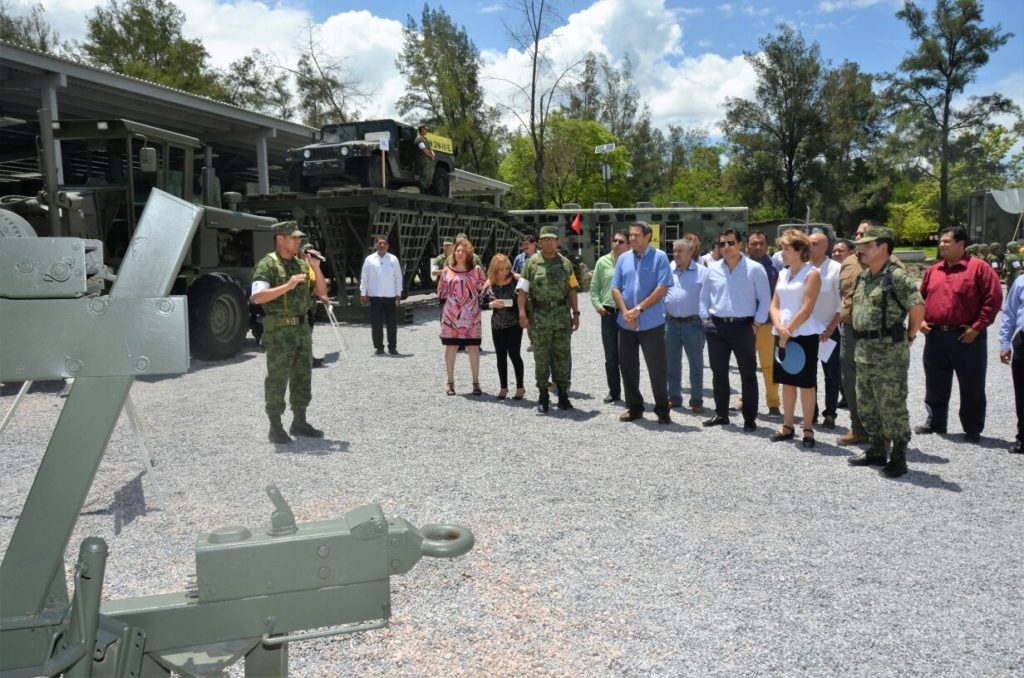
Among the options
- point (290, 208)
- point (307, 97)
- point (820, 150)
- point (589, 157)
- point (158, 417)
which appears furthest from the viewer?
point (589, 157)

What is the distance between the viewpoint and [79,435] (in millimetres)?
1502

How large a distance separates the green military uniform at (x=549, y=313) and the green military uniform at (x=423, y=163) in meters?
10.7

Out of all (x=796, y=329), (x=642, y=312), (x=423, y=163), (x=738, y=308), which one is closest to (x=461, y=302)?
(x=642, y=312)

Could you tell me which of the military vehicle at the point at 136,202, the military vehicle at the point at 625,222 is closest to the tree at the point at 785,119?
the military vehicle at the point at 625,222

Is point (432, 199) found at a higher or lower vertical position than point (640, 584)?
higher

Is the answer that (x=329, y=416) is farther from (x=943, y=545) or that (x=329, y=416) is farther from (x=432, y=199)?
(x=432, y=199)

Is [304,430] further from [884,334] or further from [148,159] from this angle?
[148,159]

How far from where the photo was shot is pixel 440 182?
725 inches

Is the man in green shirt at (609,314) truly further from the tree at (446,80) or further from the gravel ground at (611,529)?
the tree at (446,80)

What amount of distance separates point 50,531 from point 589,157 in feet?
155

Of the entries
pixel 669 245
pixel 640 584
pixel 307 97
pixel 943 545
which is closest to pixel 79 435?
pixel 640 584

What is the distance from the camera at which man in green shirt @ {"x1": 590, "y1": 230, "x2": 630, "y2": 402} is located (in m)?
7.48

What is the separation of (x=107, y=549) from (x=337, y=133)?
16278 mm

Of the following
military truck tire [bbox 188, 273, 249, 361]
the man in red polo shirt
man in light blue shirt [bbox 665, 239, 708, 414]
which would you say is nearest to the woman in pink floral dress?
man in light blue shirt [bbox 665, 239, 708, 414]
